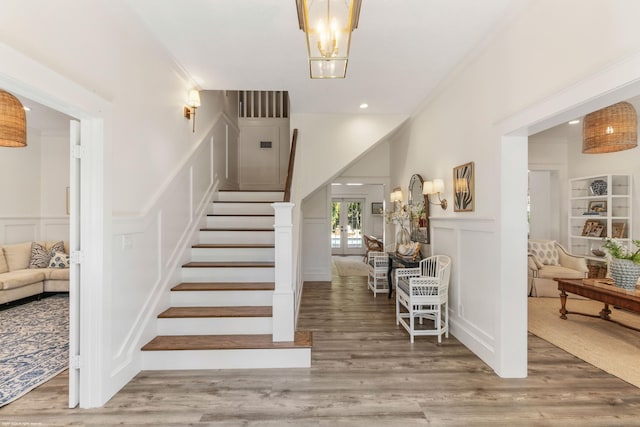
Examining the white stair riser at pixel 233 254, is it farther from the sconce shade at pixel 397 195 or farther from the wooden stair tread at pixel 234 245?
the sconce shade at pixel 397 195

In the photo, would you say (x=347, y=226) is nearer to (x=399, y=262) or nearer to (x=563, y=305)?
(x=399, y=262)

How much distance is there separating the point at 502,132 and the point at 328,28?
Answer: 182 cm

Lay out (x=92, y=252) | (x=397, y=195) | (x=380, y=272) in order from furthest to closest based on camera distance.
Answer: (x=397, y=195), (x=380, y=272), (x=92, y=252)

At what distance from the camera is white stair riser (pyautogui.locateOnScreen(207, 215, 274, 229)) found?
4.41 m

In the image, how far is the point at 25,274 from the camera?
4.51 m

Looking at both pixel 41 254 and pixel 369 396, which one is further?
pixel 41 254

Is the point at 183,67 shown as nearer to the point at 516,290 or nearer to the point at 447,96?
the point at 447,96

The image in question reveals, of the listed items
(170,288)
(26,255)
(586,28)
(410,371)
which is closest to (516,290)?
(410,371)

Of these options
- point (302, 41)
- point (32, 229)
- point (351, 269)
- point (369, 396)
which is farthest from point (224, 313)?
point (351, 269)

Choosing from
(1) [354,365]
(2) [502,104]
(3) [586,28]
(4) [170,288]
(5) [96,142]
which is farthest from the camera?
(4) [170,288]

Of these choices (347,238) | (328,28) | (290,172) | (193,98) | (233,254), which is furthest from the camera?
(347,238)

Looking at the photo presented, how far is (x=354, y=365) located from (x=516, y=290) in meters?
1.54

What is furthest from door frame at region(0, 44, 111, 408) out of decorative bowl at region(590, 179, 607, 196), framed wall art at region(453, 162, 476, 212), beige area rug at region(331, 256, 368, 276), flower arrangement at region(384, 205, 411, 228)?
decorative bowl at region(590, 179, 607, 196)

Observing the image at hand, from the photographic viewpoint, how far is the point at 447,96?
3.67m
